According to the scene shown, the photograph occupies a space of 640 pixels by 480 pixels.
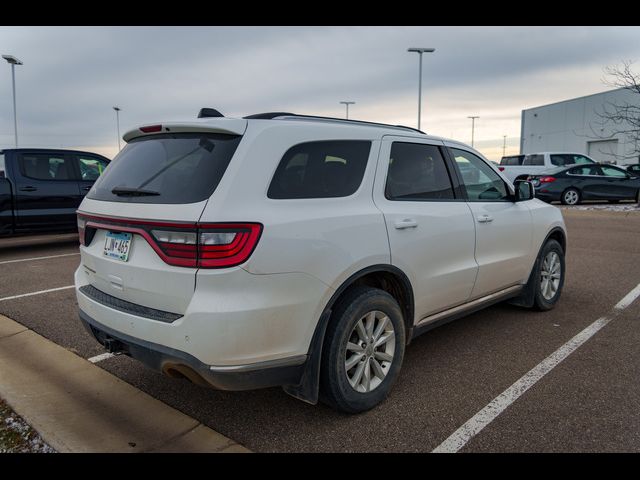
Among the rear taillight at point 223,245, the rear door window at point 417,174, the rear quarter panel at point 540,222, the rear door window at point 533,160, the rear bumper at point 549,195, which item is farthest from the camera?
the rear door window at point 533,160

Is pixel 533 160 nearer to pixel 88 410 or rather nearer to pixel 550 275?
pixel 550 275

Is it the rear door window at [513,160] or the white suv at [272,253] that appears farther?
the rear door window at [513,160]

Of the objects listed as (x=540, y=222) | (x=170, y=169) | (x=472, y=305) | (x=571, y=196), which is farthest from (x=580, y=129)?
(x=170, y=169)

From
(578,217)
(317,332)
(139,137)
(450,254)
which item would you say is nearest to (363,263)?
(317,332)

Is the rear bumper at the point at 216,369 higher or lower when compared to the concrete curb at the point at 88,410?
higher

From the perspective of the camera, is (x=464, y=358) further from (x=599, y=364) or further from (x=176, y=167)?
(x=176, y=167)

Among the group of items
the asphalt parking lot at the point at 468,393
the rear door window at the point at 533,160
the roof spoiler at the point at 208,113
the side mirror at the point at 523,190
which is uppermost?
the rear door window at the point at 533,160

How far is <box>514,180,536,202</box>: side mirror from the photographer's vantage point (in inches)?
177

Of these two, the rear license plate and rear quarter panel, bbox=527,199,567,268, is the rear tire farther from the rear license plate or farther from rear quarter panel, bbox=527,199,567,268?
the rear license plate

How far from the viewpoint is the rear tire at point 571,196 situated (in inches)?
665

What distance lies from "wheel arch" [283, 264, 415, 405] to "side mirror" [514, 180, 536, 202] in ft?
6.01

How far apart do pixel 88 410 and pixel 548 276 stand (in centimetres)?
429

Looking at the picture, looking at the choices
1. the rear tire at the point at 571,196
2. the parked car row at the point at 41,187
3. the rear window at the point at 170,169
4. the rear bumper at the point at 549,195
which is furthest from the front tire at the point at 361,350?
the rear tire at the point at 571,196

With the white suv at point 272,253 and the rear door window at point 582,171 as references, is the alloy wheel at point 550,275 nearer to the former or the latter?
the white suv at point 272,253
